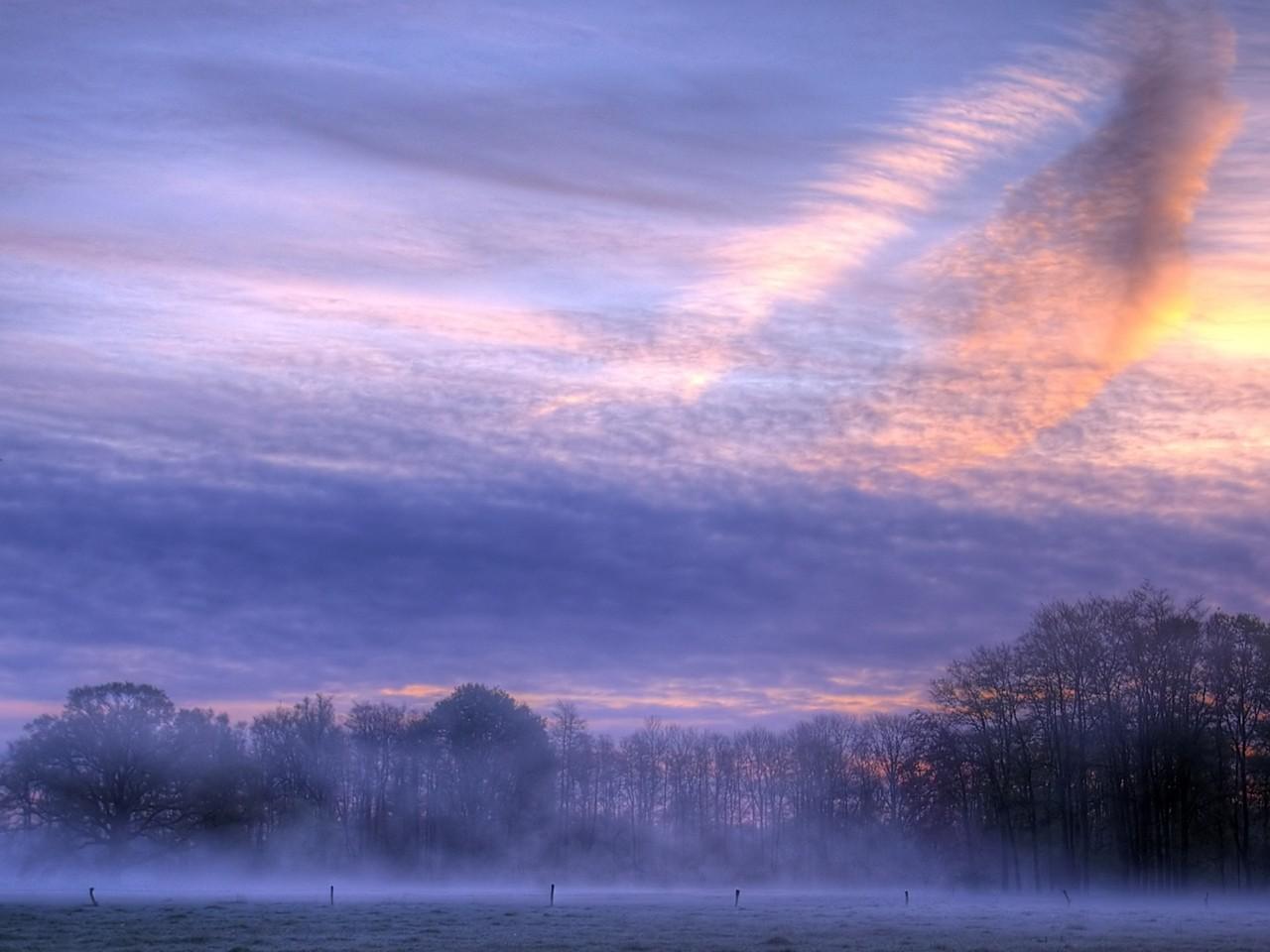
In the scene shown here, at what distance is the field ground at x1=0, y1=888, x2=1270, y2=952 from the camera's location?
41.0 m

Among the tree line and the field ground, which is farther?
the tree line

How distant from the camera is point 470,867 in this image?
126 metres

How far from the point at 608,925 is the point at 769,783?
95020 millimetres

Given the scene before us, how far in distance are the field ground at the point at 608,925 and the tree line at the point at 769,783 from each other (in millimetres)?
19902

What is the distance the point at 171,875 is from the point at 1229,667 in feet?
269

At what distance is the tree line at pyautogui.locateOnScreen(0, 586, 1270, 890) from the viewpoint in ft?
308

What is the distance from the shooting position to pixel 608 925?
51281mm

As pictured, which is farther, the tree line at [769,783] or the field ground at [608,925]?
the tree line at [769,783]

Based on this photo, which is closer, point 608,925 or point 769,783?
point 608,925

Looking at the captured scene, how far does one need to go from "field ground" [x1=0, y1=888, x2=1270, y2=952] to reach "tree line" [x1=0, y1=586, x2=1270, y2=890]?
19.9 m

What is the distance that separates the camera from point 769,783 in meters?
144

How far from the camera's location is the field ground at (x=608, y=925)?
4103 cm

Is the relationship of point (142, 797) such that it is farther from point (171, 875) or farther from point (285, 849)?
point (285, 849)

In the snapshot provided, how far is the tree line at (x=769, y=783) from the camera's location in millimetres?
94000
